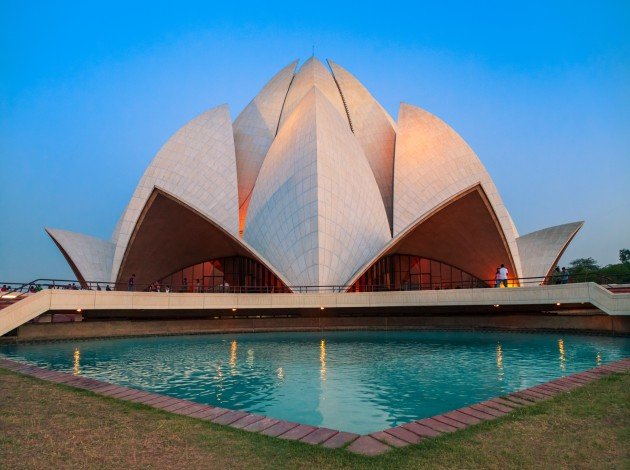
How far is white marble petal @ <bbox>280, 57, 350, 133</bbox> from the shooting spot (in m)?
34.7

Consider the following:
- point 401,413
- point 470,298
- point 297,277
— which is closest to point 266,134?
point 297,277

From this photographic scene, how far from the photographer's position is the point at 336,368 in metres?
→ 9.21

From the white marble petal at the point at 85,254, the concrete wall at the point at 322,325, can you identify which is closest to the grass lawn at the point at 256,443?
the concrete wall at the point at 322,325

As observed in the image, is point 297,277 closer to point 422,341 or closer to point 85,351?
point 422,341

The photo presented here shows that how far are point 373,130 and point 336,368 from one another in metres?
27.2

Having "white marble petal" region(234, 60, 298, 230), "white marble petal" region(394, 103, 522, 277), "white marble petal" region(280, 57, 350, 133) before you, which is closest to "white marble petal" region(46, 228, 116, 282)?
"white marble petal" region(234, 60, 298, 230)

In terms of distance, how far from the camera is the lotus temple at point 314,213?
2262 centimetres

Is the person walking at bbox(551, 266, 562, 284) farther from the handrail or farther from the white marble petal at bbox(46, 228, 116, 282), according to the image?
the white marble petal at bbox(46, 228, 116, 282)

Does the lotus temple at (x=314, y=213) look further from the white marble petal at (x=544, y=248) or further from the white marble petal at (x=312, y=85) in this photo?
the white marble petal at (x=312, y=85)

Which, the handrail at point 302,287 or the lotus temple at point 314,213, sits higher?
the lotus temple at point 314,213

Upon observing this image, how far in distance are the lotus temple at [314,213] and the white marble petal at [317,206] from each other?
0.08 m

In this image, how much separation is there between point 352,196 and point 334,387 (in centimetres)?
1723

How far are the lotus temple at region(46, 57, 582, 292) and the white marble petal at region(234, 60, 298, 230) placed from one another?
0.11 meters

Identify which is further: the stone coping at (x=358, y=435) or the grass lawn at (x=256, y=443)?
the stone coping at (x=358, y=435)
